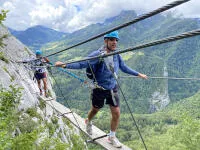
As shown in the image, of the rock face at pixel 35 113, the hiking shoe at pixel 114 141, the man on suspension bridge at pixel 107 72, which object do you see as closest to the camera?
the man on suspension bridge at pixel 107 72

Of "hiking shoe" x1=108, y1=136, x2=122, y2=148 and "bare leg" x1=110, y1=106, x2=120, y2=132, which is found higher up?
"bare leg" x1=110, y1=106, x2=120, y2=132

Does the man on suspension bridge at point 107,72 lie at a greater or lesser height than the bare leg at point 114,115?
greater

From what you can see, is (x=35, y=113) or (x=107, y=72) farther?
(x=35, y=113)

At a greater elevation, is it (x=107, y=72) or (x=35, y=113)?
(x=107, y=72)

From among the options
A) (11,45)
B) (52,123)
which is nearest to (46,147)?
(52,123)

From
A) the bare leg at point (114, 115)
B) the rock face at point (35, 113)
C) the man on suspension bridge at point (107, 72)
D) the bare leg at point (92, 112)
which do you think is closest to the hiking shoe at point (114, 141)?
the man on suspension bridge at point (107, 72)

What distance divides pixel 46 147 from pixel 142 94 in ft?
605

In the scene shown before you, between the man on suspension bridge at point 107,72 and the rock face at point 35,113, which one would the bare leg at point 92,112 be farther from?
the rock face at point 35,113

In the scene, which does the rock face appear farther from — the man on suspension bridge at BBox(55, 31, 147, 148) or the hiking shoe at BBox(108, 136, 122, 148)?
the man on suspension bridge at BBox(55, 31, 147, 148)

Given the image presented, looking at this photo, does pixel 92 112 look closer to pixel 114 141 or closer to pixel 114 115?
pixel 114 115

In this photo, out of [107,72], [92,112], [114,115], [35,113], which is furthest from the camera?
[35,113]

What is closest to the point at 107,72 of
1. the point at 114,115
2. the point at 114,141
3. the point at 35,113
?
the point at 114,115

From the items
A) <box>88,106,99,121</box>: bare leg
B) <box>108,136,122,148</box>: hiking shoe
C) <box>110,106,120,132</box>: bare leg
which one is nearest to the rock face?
<box>88,106,99,121</box>: bare leg

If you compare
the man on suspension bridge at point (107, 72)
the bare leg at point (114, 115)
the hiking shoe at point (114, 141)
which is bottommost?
the hiking shoe at point (114, 141)
